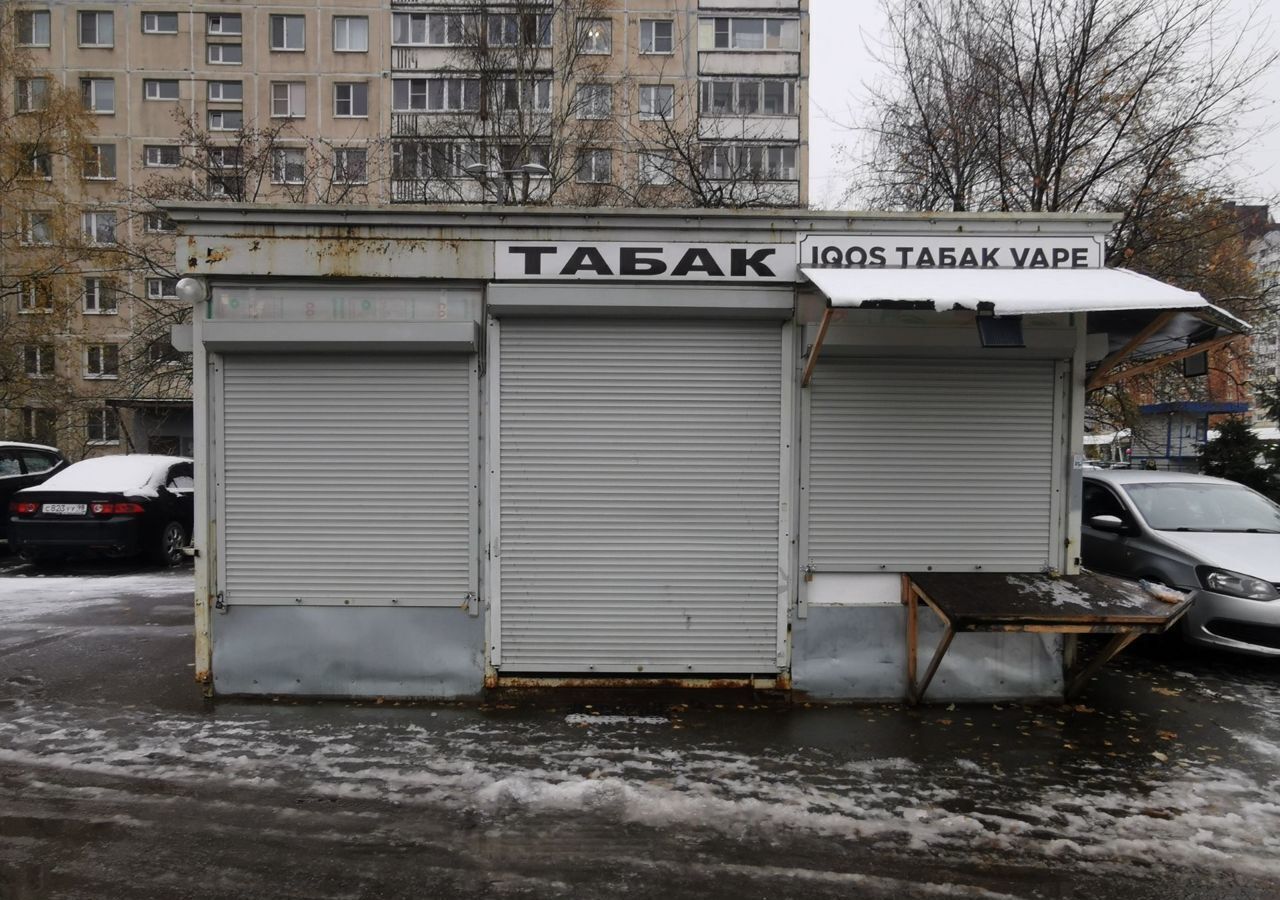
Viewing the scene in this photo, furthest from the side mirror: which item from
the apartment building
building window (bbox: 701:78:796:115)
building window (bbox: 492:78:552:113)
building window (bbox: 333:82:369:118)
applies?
building window (bbox: 333:82:369:118)

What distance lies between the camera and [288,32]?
37.4 metres

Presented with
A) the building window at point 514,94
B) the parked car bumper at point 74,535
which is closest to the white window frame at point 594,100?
the building window at point 514,94

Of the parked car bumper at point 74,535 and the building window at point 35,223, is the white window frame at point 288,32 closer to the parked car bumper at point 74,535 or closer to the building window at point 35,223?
the building window at point 35,223

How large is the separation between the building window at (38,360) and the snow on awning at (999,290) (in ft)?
89.4

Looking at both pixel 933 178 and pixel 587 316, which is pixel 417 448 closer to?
pixel 587 316

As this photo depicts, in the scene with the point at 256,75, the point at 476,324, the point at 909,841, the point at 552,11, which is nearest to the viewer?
the point at 909,841

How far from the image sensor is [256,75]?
122 ft

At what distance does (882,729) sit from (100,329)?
1633 inches

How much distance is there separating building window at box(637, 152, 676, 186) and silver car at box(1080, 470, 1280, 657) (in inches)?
438

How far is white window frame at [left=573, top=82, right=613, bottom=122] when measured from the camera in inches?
797

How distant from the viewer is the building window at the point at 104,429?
115 ft

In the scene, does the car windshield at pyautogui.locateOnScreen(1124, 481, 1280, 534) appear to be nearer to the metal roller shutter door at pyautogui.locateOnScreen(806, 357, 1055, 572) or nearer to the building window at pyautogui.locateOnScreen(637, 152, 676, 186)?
the metal roller shutter door at pyautogui.locateOnScreen(806, 357, 1055, 572)

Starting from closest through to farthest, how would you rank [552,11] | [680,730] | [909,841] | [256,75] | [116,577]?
[909,841] < [680,730] < [116,577] < [552,11] < [256,75]

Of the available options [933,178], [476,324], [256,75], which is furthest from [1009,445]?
[256,75]
